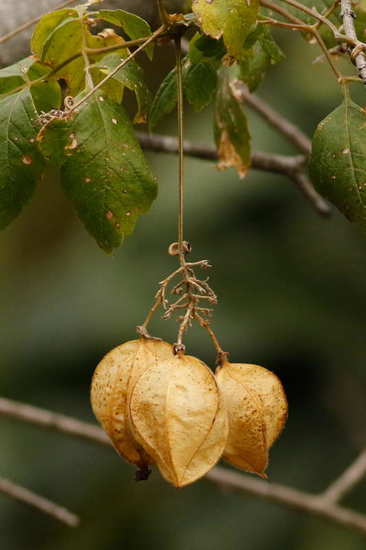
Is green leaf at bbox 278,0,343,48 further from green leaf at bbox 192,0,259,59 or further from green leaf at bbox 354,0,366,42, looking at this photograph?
green leaf at bbox 192,0,259,59

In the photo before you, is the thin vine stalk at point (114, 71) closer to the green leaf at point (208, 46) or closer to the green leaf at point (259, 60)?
the green leaf at point (208, 46)

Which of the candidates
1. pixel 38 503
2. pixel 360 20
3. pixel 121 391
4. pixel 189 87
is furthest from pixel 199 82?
pixel 38 503

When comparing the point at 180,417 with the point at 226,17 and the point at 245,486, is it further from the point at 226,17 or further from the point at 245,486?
the point at 245,486

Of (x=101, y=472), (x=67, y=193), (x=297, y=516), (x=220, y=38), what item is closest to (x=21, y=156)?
(x=67, y=193)

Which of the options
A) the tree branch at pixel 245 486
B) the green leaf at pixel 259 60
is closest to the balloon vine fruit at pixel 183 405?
the green leaf at pixel 259 60

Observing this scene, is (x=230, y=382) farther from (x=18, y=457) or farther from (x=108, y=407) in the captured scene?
(x=18, y=457)

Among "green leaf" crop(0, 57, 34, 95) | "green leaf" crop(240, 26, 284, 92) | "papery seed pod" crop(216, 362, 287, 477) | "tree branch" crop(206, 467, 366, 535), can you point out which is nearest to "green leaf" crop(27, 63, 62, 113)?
"green leaf" crop(0, 57, 34, 95)

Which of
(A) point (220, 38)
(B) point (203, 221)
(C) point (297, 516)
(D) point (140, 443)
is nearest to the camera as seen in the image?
(D) point (140, 443)
